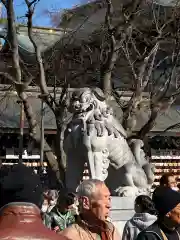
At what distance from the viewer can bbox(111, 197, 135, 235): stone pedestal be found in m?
8.16

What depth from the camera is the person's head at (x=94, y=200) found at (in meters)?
3.47

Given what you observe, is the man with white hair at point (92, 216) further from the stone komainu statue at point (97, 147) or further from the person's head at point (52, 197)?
the stone komainu statue at point (97, 147)

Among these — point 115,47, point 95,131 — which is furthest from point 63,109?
point 95,131

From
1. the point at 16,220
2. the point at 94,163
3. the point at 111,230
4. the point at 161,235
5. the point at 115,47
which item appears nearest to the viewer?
the point at 16,220

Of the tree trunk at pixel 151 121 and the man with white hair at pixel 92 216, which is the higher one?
the tree trunk at pixel 151 121

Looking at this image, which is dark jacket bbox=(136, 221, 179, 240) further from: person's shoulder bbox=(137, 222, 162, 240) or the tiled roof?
the tiled roof

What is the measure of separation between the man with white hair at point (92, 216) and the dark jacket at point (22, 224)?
1.37m

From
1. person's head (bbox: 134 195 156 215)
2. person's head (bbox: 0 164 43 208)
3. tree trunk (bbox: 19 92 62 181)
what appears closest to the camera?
person's head (bbox: 0 164 43 208)

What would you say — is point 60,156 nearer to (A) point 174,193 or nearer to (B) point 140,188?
(B) point 140,188

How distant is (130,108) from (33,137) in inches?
88.8

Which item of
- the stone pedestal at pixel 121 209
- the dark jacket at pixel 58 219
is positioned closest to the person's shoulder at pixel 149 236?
the dark jacket at pixel 58 219

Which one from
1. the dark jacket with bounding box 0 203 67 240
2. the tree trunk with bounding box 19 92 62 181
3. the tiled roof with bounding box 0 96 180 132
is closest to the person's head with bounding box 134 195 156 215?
the dark jacket with bounding box 0 203 67 240

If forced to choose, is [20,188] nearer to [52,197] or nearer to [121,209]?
[52,197]

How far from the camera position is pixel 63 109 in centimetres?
1180
